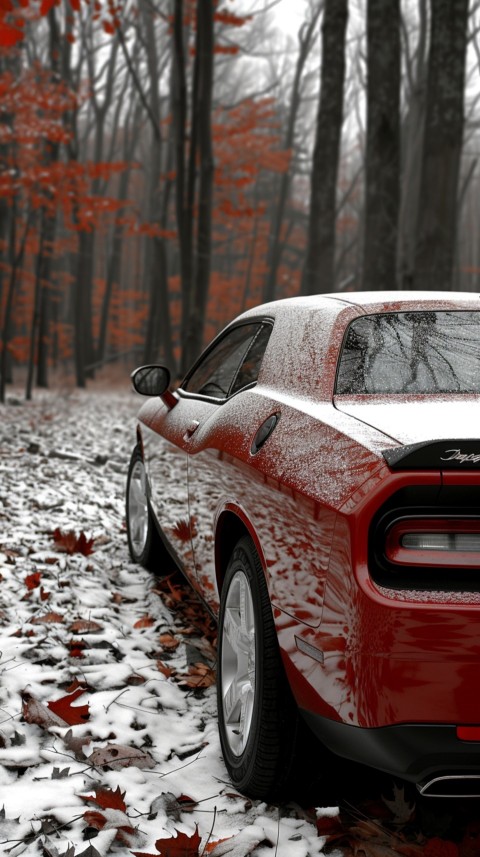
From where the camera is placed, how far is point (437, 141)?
942cm

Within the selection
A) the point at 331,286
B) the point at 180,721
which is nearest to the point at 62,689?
the point at 180,721

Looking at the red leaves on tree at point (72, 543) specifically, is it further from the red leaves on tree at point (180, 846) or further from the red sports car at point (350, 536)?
the red leaves on tree at point (180, 846)

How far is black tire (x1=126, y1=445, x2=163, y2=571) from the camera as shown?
17.0ft

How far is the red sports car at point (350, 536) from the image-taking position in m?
1.96

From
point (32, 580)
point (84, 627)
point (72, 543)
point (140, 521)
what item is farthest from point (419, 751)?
point (72, 543)

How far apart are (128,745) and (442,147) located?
8.12 meters

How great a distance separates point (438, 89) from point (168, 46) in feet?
75.5

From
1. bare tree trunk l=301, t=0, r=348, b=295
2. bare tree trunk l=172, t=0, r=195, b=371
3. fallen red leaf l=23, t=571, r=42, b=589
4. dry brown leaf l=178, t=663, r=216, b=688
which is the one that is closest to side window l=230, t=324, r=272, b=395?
dry brown leaf l=178, t=663, r=216, b=688

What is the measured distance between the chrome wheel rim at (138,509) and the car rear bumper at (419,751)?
3298 mm

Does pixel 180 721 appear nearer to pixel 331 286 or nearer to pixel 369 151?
pixel 369 151

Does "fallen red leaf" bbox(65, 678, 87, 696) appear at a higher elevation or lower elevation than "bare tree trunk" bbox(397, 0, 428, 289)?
lower

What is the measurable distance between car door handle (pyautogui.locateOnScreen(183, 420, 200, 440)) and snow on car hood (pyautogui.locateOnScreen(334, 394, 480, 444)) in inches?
57.5

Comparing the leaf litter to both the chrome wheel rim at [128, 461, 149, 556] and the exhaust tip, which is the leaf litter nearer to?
the chrome wheel rim at [128, 461, 149, 556]

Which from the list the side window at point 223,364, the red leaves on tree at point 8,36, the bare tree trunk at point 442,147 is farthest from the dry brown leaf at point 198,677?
the bare tree trunk at point 442,147
